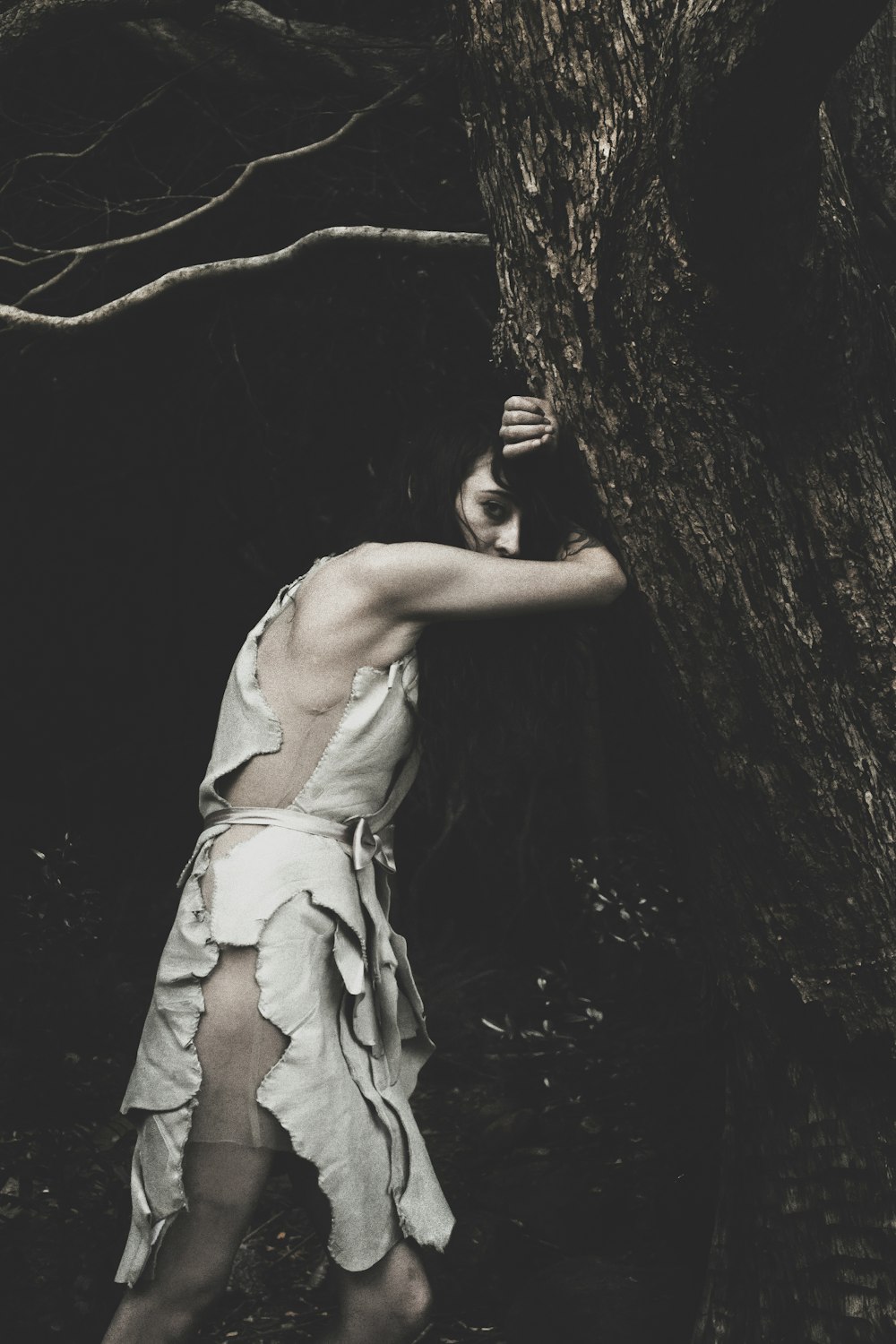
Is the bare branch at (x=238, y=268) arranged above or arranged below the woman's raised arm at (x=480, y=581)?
above

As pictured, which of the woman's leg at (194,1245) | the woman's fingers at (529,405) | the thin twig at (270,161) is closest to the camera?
the woman's leg at (194,1245)

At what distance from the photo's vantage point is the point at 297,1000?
6.99ft

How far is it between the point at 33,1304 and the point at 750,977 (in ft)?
6.39

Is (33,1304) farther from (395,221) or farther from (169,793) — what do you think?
(395,221)

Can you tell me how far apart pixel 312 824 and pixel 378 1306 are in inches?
32.8

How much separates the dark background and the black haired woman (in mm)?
651

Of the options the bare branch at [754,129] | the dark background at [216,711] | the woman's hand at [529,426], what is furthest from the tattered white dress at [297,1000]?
the bare branch at [754,129]

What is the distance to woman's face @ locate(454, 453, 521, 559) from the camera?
2455 mm

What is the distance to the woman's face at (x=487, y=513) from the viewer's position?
246 cm

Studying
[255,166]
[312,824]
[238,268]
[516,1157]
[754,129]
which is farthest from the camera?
[516,1157]

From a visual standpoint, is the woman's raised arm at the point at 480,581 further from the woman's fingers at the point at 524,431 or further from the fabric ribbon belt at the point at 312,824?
the fabric ribbon belt at the point at 312,824

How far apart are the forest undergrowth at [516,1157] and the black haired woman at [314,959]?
42.9 inches

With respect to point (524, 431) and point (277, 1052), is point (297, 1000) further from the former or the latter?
point (524, 431)

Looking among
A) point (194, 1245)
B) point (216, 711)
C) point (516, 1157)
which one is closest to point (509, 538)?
point (194, 1245)
